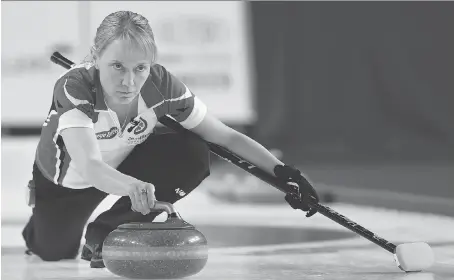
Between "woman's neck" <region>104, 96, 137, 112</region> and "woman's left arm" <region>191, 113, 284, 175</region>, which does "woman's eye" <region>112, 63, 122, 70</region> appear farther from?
"woman's left arm" <region>191, 113, 284, 175</region>

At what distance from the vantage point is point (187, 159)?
7.97 feet

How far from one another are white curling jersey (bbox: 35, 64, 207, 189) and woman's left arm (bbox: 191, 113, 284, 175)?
1.6 inches

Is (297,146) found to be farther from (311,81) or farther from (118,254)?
(118,254)

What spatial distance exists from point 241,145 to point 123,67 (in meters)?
→ 0.45

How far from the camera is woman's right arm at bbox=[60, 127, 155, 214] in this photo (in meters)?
1.83

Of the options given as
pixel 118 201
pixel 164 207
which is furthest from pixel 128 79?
pixel 118 201

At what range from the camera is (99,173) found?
6.41 ft

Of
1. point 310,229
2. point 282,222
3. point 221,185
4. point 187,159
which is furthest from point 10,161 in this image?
point 187,159

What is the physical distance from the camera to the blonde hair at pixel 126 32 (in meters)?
1.98

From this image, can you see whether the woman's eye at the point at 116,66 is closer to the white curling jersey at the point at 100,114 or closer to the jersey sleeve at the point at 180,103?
the white curling jersey at the point at 100,114

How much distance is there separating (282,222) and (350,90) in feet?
8.84

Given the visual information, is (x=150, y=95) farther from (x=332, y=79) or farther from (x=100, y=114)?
(x=332, y=79)

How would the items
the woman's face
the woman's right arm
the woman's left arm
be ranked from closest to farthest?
the woman's right arm
the woman's face
the woman's left arm

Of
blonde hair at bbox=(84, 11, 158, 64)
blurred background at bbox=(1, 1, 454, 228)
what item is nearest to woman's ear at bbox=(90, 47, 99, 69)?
blonde hair at bbox=(84, 11, 158, 64)
